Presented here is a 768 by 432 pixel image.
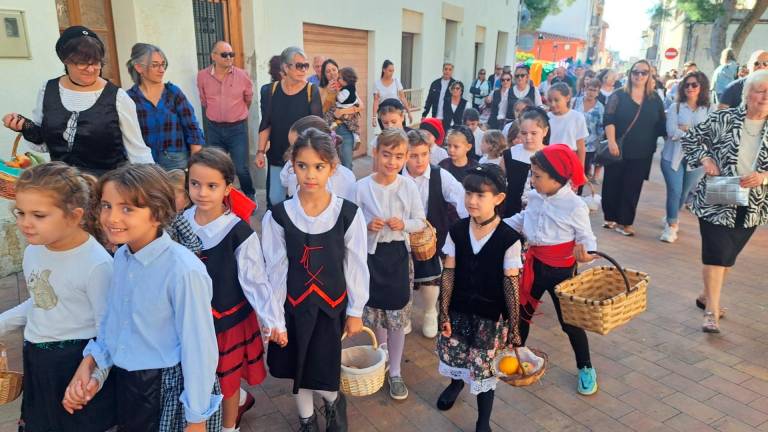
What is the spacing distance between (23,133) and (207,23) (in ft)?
13.6

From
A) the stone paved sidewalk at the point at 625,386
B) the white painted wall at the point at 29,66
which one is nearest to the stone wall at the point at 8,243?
the stone paved sidewalk at the point at 625,386

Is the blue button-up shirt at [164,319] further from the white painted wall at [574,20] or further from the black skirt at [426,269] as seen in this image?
the white painted wall at [574,20]

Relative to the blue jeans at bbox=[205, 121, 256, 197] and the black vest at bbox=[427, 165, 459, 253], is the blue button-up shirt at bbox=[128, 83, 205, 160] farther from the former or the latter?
the black vest at bbox=[427, 165, 459, 253]

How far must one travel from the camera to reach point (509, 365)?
3049 mm

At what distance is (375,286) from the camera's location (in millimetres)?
3197

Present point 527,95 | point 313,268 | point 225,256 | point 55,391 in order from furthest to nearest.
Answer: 1. point 527,95
2. point 313,268
3. point 225,256
4. point 55,391

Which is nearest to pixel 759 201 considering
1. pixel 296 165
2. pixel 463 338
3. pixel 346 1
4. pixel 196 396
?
pixel 463 338

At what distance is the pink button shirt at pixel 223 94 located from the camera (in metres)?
6.17

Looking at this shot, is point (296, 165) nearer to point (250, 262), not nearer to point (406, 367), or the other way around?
point (250, 262)

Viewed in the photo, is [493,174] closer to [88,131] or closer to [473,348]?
[473,348]

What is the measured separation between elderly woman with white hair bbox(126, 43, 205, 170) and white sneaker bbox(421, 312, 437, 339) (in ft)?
7.87

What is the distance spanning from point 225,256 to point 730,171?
370 cm

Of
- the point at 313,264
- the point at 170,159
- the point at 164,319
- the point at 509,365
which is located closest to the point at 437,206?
the point at 509,365

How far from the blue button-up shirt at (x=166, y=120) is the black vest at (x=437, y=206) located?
2.36 m
